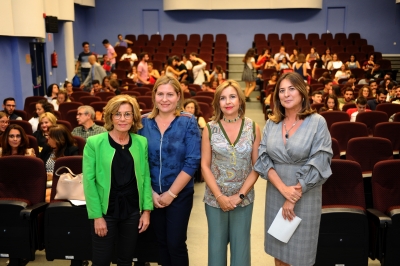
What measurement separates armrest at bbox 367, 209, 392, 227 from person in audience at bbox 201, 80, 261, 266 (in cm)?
92

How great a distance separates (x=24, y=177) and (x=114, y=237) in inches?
44.3

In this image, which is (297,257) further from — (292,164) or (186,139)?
(186,139)

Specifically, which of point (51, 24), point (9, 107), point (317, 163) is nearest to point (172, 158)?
point (317, 163)

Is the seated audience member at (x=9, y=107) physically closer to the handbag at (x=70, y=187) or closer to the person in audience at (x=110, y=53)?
the handbag at (x=70, y=187)

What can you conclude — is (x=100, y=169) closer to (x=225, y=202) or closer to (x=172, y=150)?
(x=172, y=150)

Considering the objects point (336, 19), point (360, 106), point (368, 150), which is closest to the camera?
point (368, 150)

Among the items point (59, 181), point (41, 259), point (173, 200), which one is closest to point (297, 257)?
point (173, 200)

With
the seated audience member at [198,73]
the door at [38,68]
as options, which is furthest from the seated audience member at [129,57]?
the seated audience member at [198,73]

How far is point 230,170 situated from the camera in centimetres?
257

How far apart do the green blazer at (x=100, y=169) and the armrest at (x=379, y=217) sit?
62.0 inches

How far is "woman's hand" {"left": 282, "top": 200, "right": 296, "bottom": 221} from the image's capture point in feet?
8.14

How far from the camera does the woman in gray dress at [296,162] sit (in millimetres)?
2432

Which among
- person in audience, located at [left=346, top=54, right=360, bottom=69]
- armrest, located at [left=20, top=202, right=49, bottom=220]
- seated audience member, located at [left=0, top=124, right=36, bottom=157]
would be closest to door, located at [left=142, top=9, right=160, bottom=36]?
person in audience, located at [left=346, top=54, right=360, bottom=69]

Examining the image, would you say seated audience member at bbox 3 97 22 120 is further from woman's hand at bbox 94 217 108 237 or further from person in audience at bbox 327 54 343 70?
person in audience at bbox 327 54 343 70
